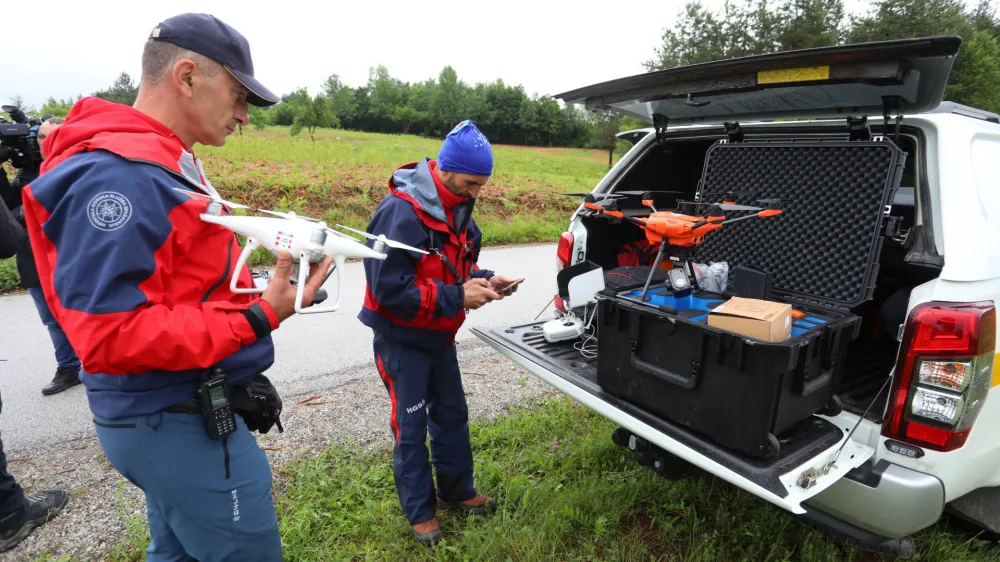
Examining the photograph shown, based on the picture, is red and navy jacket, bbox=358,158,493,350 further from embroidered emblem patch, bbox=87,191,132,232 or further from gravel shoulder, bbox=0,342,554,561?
gravel shoulder, bbox=0,342,554,561

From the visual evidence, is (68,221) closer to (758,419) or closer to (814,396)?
(758,419)

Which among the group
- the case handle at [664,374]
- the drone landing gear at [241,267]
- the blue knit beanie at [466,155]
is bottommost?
the case handle at [664,374]

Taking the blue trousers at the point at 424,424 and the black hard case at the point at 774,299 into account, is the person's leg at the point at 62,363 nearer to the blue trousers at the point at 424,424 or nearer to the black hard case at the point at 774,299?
the blue trousers at the point at 424,424

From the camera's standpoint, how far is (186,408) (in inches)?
56.4

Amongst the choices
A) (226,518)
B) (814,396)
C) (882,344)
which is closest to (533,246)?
(882,344)

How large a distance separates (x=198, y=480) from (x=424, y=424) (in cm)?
111

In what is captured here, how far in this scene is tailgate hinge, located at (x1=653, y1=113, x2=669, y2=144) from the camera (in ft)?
10.1

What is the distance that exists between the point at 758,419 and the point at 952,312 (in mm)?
715

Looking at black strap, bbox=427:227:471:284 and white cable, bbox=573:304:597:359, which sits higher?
black strap, bbox=427:227:471:284

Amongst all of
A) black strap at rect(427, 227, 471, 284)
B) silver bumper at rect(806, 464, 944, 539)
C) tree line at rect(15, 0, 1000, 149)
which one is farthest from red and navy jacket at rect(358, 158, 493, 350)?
tree line at rect(15, 0, 1000, 149)

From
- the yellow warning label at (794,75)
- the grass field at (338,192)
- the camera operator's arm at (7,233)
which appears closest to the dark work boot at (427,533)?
the camera operator's arm at (7,233)

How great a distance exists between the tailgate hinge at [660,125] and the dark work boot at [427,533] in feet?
8.07

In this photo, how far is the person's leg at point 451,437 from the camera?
2.56m

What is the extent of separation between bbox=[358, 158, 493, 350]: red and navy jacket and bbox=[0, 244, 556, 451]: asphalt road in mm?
1268
